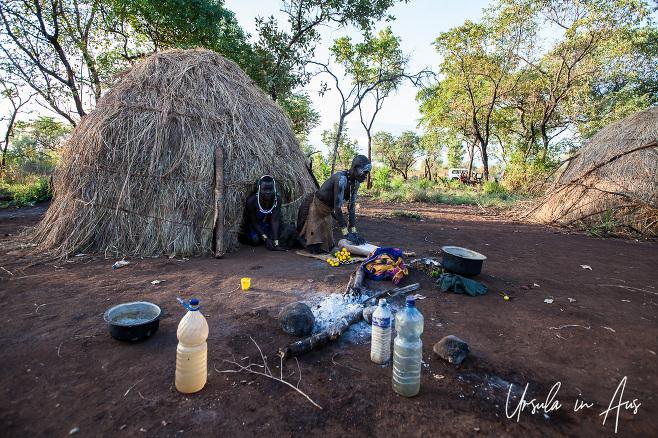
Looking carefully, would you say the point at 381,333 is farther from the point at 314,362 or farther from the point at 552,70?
the point at 552,70

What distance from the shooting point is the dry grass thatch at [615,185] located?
7105mm

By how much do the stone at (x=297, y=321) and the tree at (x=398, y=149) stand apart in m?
28.2

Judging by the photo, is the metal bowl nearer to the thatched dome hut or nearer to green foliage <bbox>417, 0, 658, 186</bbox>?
the thatched dome hut

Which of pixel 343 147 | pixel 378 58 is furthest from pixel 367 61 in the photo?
pixel 343 147

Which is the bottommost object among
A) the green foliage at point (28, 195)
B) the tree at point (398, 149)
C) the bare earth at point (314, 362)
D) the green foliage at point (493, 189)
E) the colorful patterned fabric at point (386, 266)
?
the bare earth at point (314, 362)

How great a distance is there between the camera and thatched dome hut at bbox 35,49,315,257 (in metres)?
4.88

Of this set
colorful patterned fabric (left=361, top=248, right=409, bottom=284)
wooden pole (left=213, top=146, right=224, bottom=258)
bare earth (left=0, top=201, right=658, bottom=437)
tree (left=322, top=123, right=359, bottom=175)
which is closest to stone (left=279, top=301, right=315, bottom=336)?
bare earth (left=0, top=201, right=658, bottom=437)

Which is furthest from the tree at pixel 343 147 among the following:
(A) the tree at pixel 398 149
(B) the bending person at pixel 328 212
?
(B) the bending person at pixel 328 212

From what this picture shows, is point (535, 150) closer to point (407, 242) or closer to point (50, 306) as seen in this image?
point (407, 242)

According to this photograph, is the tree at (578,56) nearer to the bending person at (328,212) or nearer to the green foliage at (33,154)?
the bending person at (328,212)

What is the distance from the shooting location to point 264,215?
580 centimetres

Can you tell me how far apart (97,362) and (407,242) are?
5.09m

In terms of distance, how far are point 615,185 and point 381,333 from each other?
835cm

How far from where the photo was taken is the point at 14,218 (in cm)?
752
